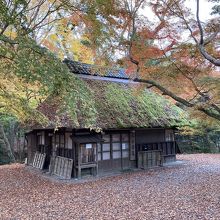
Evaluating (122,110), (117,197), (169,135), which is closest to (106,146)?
(122,110)

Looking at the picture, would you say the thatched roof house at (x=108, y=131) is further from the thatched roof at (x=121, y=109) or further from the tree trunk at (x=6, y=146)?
the tree trunk at (x=6, y=146)

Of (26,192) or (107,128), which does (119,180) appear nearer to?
(107,128)

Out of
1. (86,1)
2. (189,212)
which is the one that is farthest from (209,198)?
(86,1)

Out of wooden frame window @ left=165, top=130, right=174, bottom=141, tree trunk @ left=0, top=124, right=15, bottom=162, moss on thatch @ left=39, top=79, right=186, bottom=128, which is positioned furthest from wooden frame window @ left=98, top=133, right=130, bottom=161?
tree trunk @ left=0, top=124, right=15, bottom=162

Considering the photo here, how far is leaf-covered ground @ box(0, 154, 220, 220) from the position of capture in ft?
21.8

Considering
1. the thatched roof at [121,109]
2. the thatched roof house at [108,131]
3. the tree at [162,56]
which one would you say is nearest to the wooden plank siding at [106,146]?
the thatched roof house at [108,131]

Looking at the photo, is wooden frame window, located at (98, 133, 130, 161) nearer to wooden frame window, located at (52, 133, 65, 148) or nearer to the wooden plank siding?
the wooden plank siding

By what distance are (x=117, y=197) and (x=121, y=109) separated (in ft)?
19.8

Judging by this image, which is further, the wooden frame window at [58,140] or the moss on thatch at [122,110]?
the wooden frame window at [58,140]

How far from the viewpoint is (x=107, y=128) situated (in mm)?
11672

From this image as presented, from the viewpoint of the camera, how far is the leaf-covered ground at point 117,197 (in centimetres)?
664

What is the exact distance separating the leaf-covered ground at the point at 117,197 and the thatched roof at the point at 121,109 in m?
2.56

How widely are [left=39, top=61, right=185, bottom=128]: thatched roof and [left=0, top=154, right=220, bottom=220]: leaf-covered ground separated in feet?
8.41

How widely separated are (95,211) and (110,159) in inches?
223
